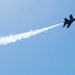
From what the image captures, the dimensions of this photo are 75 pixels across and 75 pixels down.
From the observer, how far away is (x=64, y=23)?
255 feet

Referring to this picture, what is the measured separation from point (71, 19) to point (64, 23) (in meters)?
3.39

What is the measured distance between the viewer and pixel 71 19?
260 feet
